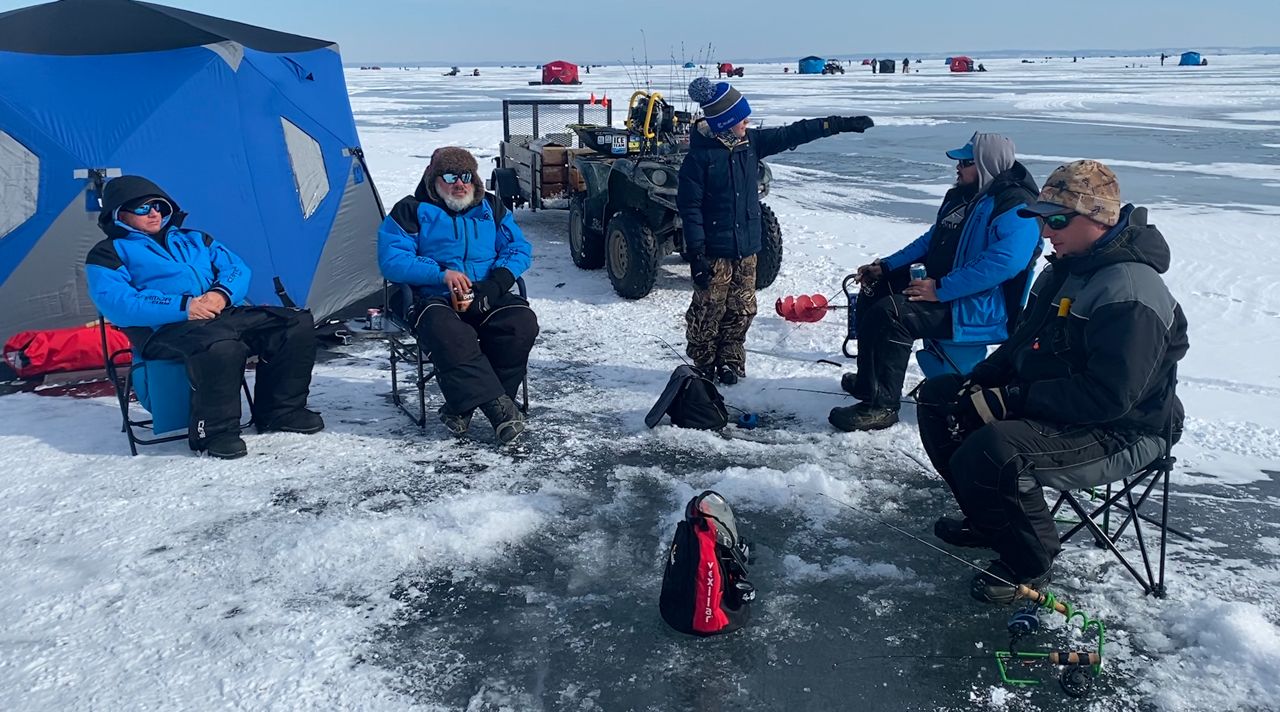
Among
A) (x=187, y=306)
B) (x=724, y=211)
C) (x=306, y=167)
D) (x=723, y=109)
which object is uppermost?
(x=723, y=109)

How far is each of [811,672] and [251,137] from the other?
212 inches

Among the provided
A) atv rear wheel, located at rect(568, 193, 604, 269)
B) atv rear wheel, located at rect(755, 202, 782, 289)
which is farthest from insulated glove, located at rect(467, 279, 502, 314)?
atv rear wheel, located at rect(568, 193, 604, 269)

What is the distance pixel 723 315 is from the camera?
19.4ft

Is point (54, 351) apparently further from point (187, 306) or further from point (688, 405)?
point (688, 405)

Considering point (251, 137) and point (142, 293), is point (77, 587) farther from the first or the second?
point (251, 137)

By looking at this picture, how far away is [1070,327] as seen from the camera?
334 cm

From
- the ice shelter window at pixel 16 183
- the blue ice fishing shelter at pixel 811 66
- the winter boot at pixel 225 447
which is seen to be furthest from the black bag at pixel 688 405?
the blue ice fishing shelter at pixel 811 66

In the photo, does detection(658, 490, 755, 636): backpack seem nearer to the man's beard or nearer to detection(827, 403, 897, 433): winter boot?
detection(827, 403, 897, 433): winter boot

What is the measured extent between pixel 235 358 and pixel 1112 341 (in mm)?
3883

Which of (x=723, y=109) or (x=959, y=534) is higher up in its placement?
(x=723, y=109)

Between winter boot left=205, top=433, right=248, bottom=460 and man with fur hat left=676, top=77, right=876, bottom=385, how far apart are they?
2704 millimetres

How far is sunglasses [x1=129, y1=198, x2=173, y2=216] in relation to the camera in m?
4.54

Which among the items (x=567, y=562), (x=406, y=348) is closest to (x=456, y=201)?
(x=406, y=348)

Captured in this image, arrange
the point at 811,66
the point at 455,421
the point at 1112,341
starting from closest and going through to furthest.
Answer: the point at 1112,341 < the point at 455,421 < the point at 811,66
